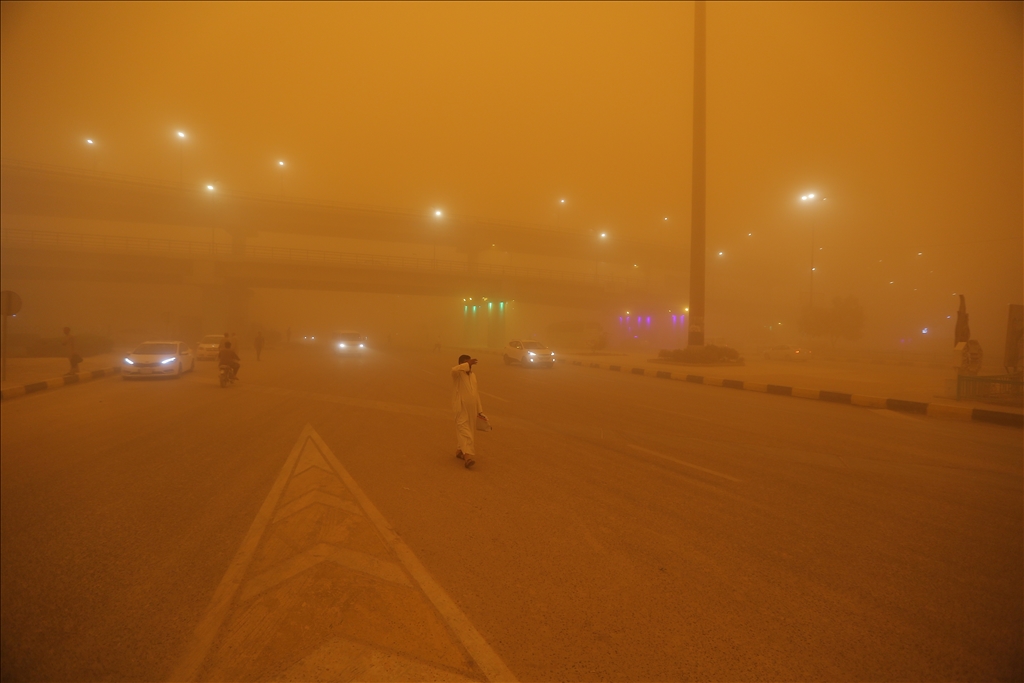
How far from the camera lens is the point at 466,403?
5.65 metres

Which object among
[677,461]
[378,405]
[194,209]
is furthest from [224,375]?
[194,209]

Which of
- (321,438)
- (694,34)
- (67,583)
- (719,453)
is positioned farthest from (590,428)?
(694,34)

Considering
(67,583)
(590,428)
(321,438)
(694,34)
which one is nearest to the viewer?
(67,583)

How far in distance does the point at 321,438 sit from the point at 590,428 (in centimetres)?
470

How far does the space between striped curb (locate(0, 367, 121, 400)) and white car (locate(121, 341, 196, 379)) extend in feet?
4.79

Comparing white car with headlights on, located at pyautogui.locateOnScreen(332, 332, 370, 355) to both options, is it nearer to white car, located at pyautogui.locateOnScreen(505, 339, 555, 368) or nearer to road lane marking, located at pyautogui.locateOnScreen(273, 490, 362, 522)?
road lane marking, located at pyautogui.locateOnScreen(273, 490, 362, 522)

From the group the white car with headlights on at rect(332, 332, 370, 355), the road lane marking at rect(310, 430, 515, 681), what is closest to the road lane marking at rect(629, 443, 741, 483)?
the road lane marking at rect(310, 430, 515, 681)

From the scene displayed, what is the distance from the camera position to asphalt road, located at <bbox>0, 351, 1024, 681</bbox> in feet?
9.61

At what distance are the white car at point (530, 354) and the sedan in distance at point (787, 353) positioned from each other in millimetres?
39548

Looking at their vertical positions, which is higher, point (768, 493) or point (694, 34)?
point (694, 34)

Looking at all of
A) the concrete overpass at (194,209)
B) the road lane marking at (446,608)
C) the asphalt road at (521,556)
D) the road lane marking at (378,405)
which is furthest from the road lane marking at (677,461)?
the concrete overpass at (194,209)

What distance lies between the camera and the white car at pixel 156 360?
18.7m

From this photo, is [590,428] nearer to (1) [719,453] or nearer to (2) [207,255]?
(1) [719,453]

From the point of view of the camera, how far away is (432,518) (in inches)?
192
